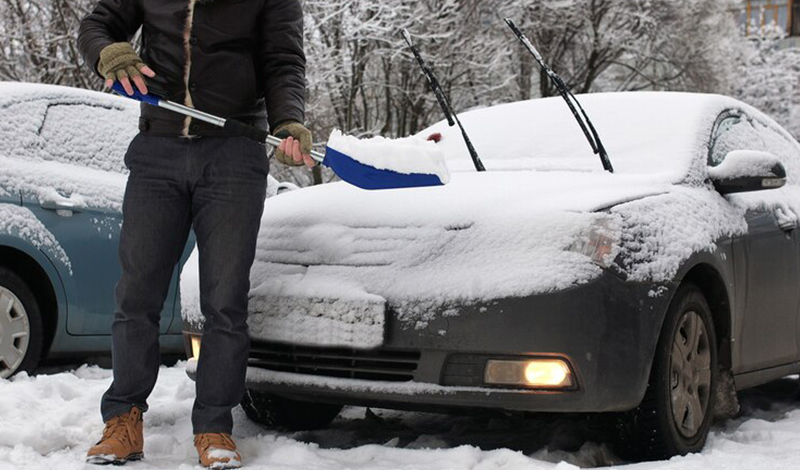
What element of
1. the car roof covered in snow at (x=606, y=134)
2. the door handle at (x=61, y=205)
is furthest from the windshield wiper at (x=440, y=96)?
the door handle at (x=61, y=205)

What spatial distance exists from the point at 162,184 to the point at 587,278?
139 cm

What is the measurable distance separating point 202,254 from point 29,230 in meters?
1.77

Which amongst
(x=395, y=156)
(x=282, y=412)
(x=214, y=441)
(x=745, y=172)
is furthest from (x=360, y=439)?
(x=745, y=172)

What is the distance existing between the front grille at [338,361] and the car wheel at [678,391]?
0.76m

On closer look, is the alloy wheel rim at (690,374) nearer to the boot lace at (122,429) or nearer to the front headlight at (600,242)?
the front headlight at (600,242)

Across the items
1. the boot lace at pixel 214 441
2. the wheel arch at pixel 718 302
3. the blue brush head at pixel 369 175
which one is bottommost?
the boot lace at pixel 214 441

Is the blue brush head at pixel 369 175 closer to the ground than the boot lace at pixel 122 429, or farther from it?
Result: farther from it

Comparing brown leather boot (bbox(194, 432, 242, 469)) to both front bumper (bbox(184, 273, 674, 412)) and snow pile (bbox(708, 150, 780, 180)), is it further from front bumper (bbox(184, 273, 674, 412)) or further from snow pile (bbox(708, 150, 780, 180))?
snow pile (bbox(708, 150, 780, 180))

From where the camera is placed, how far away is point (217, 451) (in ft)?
11.2

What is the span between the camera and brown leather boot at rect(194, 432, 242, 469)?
3385mm

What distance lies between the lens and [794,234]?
187 inches

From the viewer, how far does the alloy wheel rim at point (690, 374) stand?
3641mm

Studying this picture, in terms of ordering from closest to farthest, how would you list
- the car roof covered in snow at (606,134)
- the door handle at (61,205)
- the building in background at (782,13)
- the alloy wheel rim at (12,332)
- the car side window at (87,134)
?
the car roof covered in snow at (606,134) < the alloy wheel rim at (12,332) < the door handle at (61,205) < the car side window at (87,134) < the building in background at (782,13)

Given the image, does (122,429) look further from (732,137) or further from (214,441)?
(732,137)
